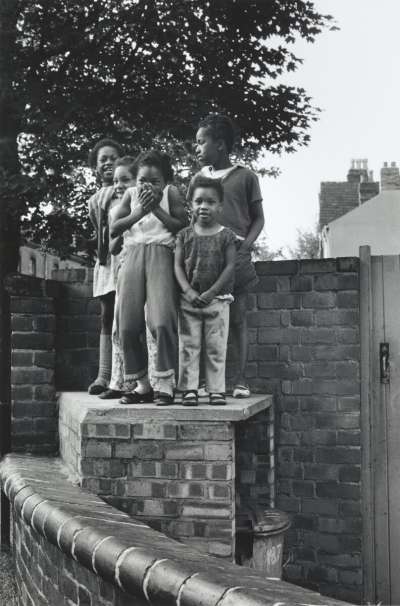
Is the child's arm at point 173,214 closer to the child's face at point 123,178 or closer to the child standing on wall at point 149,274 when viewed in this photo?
the child standing on wall at point 149,274

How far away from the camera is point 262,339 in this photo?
5.46 m

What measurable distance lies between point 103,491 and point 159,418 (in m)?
0.52

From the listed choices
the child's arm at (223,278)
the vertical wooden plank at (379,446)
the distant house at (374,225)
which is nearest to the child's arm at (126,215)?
the child's arm at (223,278)

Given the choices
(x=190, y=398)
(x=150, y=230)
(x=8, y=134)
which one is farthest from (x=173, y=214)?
(x=8, y=134)

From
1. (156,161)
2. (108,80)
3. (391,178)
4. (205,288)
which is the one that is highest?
(391,178)

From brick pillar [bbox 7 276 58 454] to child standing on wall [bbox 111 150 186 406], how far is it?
4.48ft

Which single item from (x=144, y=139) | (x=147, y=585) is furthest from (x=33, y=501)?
(x=144, y=139)

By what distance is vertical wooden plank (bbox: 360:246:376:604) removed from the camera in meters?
5.34

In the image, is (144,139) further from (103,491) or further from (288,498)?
(103,491)

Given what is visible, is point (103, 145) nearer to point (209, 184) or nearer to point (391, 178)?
point (209, 184)

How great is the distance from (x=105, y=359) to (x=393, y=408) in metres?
2.19

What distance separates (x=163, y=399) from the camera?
4109 mm

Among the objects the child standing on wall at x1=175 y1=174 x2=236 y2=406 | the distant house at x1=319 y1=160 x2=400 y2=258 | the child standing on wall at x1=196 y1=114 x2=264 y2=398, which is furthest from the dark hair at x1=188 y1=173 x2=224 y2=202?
the distant house at x1=319 y1=160 x2=400 y2=258

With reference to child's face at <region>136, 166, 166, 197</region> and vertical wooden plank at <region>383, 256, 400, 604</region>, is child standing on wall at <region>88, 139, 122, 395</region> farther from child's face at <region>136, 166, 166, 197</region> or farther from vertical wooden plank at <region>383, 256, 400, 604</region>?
vertical wooden plank at <region>383, 256, 400, 604</region>
